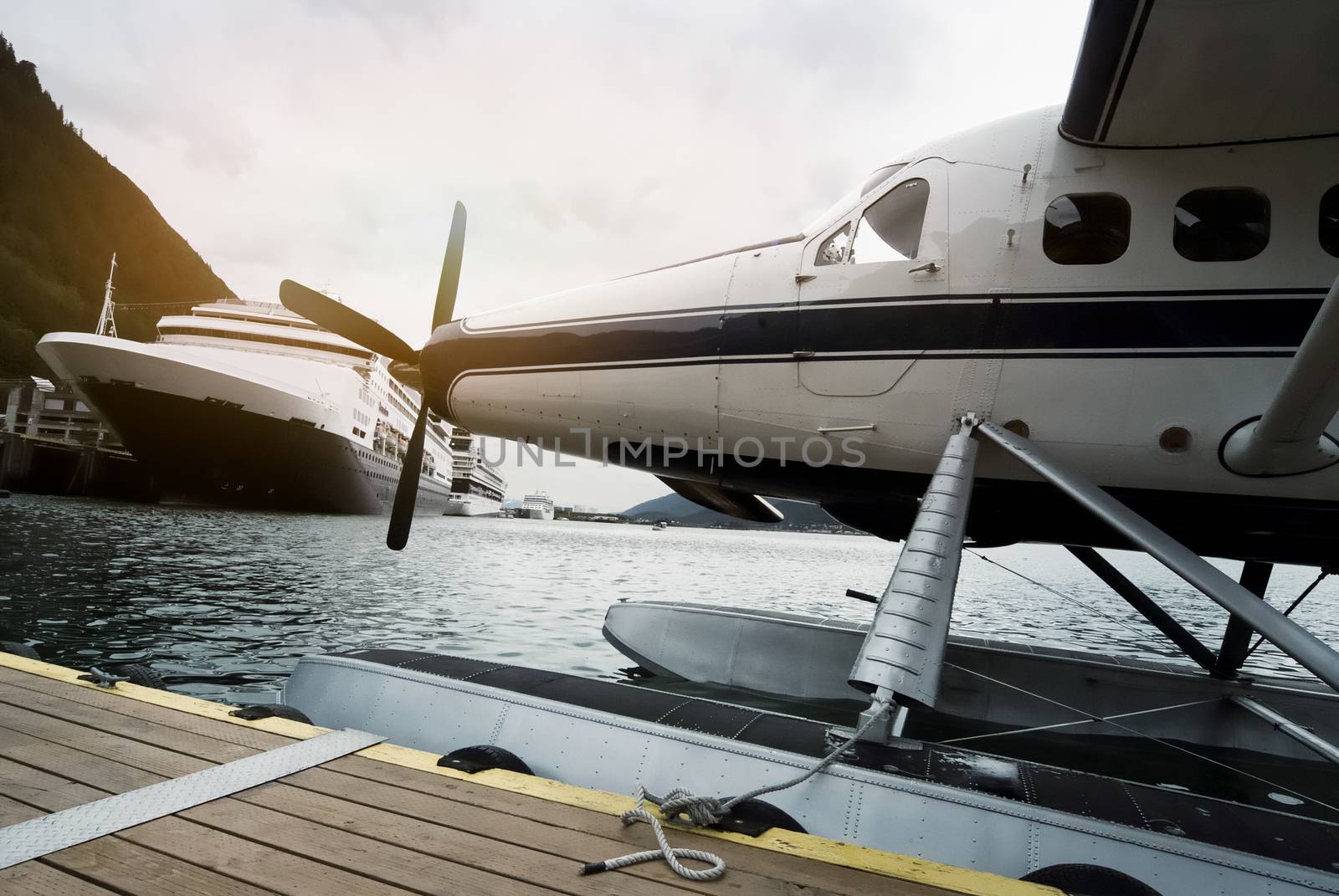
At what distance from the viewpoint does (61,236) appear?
91.0 meters

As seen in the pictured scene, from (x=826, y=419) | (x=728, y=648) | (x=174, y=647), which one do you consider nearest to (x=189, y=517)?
(x=174, y=647)

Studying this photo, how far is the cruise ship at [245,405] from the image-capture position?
28.1 meters

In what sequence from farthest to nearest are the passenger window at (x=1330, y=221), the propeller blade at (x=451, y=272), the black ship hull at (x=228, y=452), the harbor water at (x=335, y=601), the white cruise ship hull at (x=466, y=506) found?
the white cruise ship hull at (x=466, y=506)
the black ship hull at (x=228, y=452)
the harbor water at (x=335, y=601)
the propeller blade at (x=451, y=272)
the passenger window at (x=1330, y=221)

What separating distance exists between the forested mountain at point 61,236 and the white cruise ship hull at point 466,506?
39.7 m

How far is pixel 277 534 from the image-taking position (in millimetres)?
21734

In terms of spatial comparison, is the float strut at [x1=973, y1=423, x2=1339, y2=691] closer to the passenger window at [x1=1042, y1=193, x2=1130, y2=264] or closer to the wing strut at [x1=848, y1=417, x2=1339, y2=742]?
the wing strut at [x1=848, y1=417, x2=1339, y2=742]

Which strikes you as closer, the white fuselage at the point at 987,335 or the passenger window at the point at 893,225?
the white fuselage at the point at 987,335

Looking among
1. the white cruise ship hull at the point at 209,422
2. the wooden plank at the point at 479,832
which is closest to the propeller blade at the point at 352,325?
the wooden plank at the point at 479,832

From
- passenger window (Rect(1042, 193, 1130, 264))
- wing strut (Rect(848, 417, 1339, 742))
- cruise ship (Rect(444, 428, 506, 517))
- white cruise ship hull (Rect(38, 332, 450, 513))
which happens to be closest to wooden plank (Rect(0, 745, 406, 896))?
wing strut (Rect(848, 417, 1339, 742))

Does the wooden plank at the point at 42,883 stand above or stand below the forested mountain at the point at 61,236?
below

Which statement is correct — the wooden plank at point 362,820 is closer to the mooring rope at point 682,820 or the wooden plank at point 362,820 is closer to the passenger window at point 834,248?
the mooring rope at point 682,820

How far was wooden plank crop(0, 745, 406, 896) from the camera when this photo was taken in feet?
6.08

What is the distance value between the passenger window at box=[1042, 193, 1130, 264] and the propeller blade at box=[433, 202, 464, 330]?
5265 mm

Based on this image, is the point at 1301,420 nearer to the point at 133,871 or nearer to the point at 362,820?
the point at 362,820
